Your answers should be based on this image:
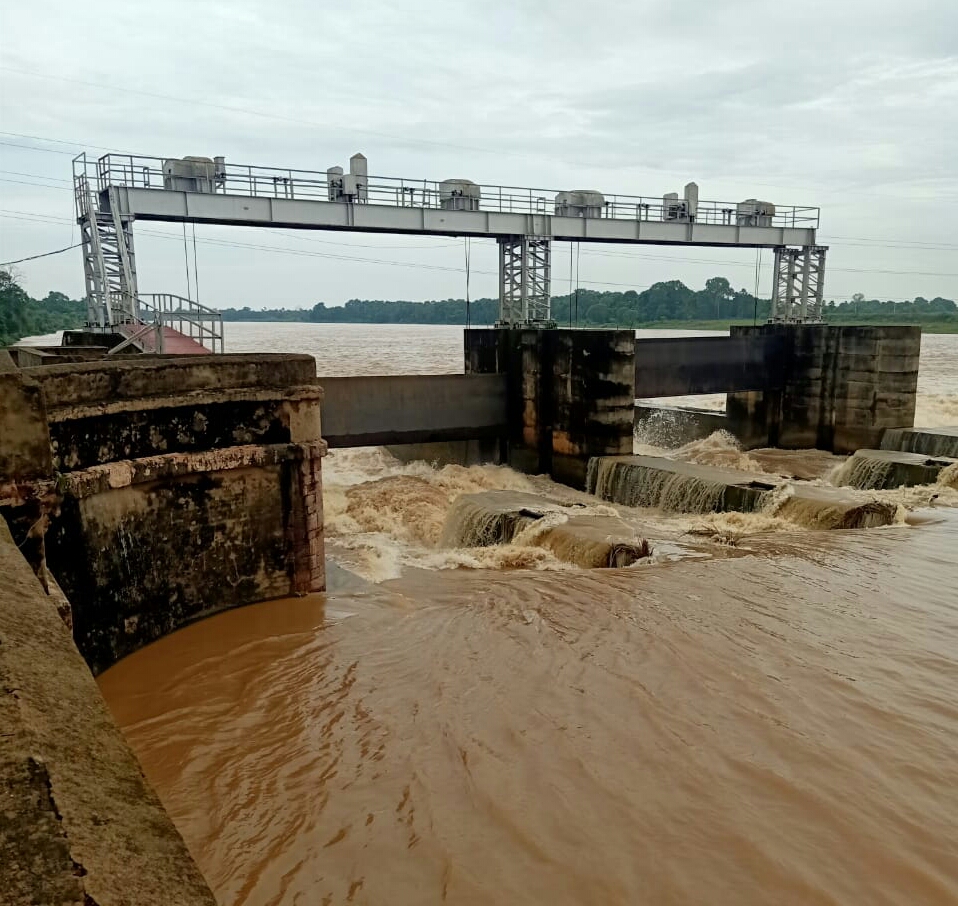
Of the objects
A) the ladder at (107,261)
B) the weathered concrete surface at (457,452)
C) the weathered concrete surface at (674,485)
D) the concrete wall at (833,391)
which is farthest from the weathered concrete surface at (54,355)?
the concrete wall at (833,391)

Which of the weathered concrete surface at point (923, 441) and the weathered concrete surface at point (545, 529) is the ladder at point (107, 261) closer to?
the weathered concrete surface at point (545, 529)

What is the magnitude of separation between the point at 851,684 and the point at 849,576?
3585 millimetres

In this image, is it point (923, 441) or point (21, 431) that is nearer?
point (21, 431)

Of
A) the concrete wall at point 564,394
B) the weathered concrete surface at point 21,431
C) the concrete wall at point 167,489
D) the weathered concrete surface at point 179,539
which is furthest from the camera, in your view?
the concrete wall at point 564,394

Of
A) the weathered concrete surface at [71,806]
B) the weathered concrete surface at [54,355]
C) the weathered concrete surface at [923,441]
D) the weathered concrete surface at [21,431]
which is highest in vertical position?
the weathered concrete surface at [54,355]

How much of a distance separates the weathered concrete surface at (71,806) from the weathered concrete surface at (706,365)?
18.7 metres

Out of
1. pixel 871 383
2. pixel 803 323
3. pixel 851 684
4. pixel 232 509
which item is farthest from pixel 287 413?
pixel 803 323

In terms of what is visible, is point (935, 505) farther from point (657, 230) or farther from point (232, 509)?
point (232, 509)

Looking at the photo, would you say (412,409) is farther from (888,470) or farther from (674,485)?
(888,470)

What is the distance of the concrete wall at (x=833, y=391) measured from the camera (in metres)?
20.0

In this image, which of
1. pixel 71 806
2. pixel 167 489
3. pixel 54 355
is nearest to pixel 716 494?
pixel 167 489

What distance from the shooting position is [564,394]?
17766mm

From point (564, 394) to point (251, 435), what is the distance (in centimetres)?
1019

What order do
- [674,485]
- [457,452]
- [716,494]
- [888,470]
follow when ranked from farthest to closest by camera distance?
1. [457,452]
2. [888,470]
3. [674,485]
4. [716,494]
